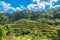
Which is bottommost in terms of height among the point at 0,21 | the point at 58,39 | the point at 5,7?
the point at 58,39

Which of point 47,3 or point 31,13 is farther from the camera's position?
point 47,3

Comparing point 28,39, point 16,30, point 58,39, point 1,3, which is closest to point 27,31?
point 16,30

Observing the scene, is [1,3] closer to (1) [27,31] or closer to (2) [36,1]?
(2) [36,1]

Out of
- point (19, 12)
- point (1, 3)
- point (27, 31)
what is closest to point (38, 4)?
point (1, 3)

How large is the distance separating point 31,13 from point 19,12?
2.50 meters

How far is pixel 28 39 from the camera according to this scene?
730 inches

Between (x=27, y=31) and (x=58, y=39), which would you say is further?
(x=27, y=31)

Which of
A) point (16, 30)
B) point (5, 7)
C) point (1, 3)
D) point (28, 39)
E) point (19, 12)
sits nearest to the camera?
point (28, 39)

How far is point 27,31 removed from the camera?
80.1 feet

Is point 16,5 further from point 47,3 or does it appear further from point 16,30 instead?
point 16,30

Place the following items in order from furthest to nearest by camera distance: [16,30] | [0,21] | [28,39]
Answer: [0,21]
[16,30]
[28,39]

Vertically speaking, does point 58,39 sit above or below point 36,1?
below

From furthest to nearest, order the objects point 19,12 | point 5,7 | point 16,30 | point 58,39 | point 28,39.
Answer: point 5,7 < point 19,12 < point 16,30 < point 28,39 < point 58,39

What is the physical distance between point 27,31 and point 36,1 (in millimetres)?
28624
